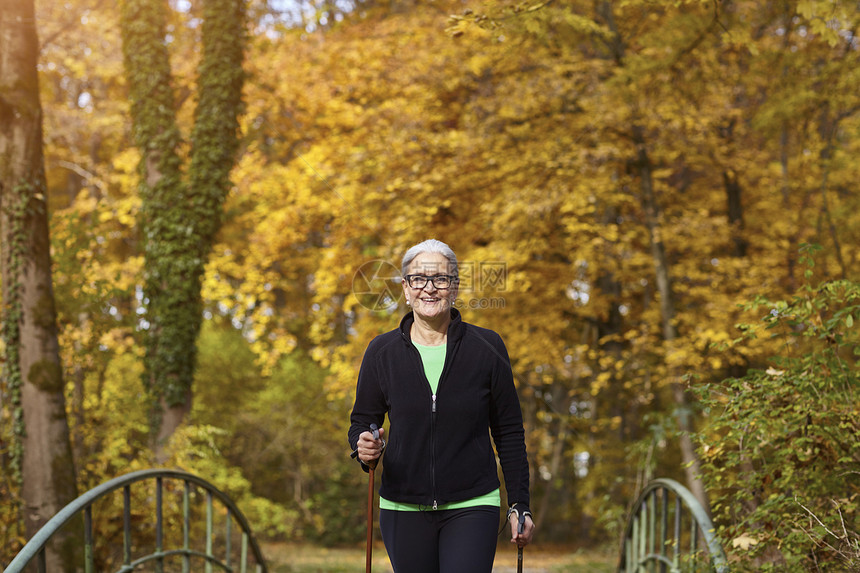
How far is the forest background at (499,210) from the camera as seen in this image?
8203 millimetres

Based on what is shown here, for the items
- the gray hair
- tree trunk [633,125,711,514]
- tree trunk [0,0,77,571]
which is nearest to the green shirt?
the gray hair

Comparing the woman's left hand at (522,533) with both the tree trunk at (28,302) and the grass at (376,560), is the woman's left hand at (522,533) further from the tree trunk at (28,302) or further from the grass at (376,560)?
the grass at (376,560)

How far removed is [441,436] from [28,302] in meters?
4.65

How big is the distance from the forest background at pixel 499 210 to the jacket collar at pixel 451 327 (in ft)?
6.64

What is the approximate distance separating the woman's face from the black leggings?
0.67 m

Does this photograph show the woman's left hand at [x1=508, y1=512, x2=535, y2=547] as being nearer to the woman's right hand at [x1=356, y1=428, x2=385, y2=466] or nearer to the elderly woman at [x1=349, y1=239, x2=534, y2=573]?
the elderly woman at [x1=349, y1=239, x2=534, y2=573]

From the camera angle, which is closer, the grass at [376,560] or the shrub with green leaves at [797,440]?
the shrub with green leaves at [797,440]

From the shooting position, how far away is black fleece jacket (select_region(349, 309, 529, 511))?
2639 millimetres

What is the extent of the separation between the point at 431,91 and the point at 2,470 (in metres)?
7.08

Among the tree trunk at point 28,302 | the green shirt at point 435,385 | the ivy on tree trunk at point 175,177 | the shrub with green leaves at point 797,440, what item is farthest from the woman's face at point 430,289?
the ivy on tree trunk at point 175,177

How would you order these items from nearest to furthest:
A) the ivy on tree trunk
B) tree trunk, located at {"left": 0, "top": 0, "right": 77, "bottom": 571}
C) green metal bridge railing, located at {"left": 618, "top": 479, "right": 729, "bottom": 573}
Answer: green metal bridge railing, located at {"left": 618, "top": 479, "right": 729, "bottom": 573} < tree trunk, located at {"left": 0, "top": 0, "right": 77, "bottom": 571} < the ivy on tree trunk

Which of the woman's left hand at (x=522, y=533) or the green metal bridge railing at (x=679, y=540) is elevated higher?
the woman's left hand at (x=522, y=533)

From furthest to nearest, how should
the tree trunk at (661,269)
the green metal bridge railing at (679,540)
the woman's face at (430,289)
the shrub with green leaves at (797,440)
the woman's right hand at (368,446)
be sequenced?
the tree trunk at (661,269) < the green metal bridge railing at (679,540) < the shrub with green leaves at (797,440) < the woman's face at (430,289) < the woman's right hand at (368,446)

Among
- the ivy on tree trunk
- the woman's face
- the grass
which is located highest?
the ivy on tree trunk
